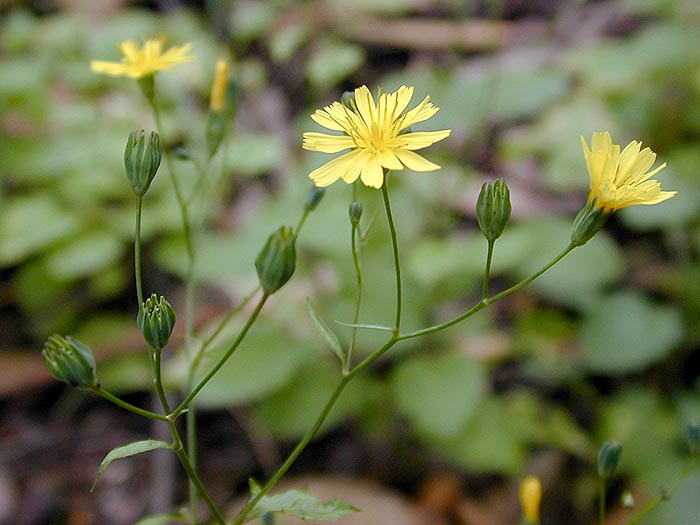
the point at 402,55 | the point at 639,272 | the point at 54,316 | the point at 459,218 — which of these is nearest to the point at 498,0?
the point at 402,55

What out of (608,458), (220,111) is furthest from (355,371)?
(220,111)

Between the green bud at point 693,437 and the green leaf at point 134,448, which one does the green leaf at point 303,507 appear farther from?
the green bud at point 693,437

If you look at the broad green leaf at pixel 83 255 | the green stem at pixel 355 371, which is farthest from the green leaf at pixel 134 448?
the broad green leaf at pixel 83 255

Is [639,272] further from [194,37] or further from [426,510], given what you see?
[194,37]

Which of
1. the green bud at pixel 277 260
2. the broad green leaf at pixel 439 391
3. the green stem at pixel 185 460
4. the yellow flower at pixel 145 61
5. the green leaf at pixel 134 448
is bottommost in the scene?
the broad green leaf at pixel 439 391

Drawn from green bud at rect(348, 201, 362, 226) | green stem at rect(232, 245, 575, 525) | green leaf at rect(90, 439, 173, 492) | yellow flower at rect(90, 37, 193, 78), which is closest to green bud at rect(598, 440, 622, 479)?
green stem at rect(232, 245, 575, 525)

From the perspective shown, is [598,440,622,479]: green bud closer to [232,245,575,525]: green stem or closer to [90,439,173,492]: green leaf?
[232,245,575,525]: green stem
